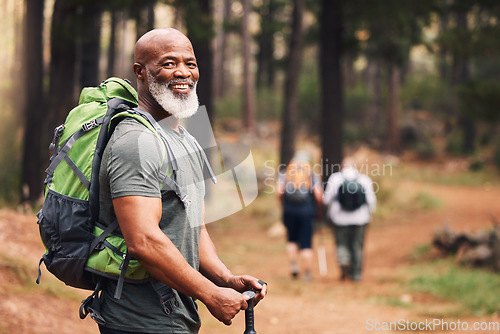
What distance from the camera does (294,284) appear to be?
31.6 ft

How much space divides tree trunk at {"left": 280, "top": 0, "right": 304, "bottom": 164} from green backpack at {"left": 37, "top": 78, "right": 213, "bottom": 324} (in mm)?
16608

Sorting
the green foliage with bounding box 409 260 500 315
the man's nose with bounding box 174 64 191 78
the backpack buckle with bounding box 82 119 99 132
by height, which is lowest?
the green foliage with bounding box 409 260 500 315

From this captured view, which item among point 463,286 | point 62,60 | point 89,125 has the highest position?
point 62,60

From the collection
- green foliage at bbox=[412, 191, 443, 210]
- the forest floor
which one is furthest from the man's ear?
green foliage at bbox=[412, 191, 443, 210]

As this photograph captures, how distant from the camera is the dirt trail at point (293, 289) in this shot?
5477 millimetres

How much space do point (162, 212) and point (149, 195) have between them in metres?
0.18

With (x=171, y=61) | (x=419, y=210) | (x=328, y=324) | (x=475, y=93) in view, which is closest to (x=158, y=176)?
(x=171, y=61)

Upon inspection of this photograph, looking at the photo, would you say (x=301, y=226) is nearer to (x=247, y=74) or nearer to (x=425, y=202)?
(x=425, y=202)

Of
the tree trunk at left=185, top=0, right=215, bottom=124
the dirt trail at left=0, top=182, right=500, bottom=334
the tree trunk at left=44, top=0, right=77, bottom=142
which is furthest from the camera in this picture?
the tree trunk at left=185, top=0, right=215, bottom=124

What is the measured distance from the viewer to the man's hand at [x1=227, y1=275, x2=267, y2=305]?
2566mm

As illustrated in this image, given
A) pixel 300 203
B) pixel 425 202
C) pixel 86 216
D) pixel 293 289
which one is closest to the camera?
pixel 86 216

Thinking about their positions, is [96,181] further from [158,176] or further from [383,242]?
[383,242]

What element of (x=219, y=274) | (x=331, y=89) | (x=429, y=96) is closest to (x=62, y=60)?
(x=331, y=89)

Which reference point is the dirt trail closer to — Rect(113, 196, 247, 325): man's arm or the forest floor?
the forest floor
